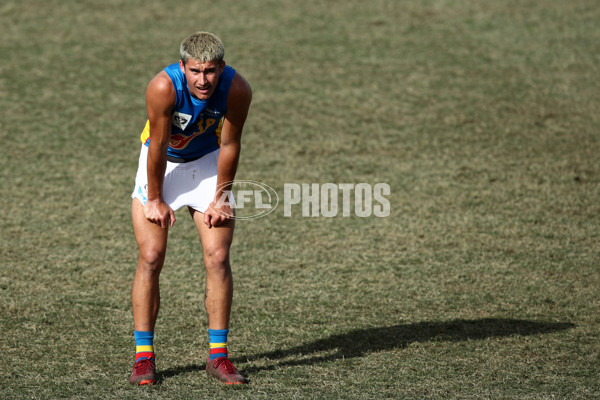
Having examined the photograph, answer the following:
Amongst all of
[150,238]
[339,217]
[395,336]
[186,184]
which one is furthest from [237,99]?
[339,217]

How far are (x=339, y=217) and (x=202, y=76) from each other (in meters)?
4.09

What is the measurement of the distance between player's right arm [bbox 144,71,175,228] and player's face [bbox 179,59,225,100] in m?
0.11

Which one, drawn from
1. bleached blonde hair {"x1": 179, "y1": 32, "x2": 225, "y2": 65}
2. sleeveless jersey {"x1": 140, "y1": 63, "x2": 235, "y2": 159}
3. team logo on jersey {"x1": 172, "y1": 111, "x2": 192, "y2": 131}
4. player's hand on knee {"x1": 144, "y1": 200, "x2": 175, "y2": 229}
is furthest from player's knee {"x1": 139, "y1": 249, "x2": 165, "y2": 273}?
bleached blonde hair {"x1": 179, "y1": 32, "x2": 225, "y2": 65}

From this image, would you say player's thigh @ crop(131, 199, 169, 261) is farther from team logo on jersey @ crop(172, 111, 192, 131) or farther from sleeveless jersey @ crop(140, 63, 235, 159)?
team logo on jersey @ crop(172, 111, 192, 131)

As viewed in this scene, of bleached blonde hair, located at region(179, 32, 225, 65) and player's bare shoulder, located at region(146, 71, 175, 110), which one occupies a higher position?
bleached blonde hair, located at region(179, 32, 225, 65)

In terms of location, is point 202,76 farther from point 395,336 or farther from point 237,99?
point 395,336

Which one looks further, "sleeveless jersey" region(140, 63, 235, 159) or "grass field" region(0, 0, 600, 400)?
"grass field" region(0, 0, 600, 400)

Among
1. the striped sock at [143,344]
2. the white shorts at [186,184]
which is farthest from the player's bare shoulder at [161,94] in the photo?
the striped sock at [143,344]

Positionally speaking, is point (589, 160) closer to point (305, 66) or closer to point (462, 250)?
point (462, 250)

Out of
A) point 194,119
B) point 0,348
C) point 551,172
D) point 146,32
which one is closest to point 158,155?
point 194,119

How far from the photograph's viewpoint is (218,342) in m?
4.70

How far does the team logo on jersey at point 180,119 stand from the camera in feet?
14.6

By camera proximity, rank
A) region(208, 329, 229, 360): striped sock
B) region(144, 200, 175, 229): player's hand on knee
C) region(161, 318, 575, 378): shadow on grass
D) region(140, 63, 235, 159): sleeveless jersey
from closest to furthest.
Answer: region(140, 63, 235, 159): sleeveless jersey < region(144, 200, 175, 229): player's hand on knee < region(208, 329, 229, 360): striped sock < region(161, 318, 575, 378): shadow on grass

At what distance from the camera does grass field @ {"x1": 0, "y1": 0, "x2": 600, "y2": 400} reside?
5117 millimetres
